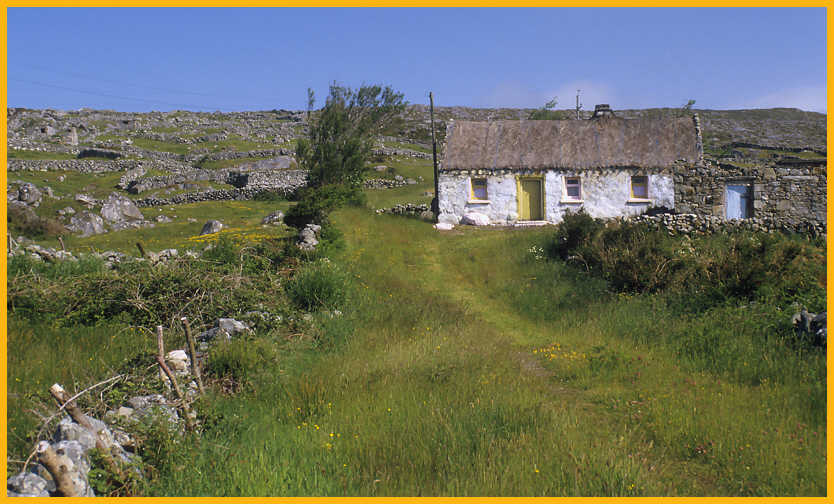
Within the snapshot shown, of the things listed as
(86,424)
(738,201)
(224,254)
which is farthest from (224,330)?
(738,201)

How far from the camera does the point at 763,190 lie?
20.6m

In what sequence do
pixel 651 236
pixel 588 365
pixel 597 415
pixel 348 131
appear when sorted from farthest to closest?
pixel 348 131
pixel 651 236
pixel 588 365
pixel 597 415

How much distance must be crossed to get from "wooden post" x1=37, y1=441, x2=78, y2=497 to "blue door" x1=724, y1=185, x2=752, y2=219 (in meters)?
22.5

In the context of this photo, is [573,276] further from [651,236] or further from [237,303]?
[237,303]

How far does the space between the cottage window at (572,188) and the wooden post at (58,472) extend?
23.7 metres

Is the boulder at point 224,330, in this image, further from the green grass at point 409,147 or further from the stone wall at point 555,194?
the green grass at point 409,147

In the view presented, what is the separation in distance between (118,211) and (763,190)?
29434mm

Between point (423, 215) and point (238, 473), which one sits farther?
point (423, 215)

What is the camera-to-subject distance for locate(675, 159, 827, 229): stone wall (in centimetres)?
1976

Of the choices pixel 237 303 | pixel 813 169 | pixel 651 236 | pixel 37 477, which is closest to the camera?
pixel 37 477

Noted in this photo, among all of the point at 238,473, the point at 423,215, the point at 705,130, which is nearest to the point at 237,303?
the point at 238,473

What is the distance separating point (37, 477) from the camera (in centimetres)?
446

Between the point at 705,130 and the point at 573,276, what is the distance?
93528 mm

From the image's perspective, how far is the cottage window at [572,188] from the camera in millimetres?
25609
